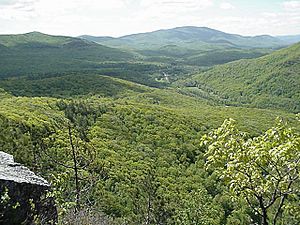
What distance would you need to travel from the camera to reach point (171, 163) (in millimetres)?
80688

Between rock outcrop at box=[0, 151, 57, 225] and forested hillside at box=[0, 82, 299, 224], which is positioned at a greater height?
rock outcrop at box=[0, 151, 57, 225]

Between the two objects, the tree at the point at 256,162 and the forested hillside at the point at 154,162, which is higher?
the tree at the point at 256,162

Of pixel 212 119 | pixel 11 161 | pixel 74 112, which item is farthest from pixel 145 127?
pixel 11 161

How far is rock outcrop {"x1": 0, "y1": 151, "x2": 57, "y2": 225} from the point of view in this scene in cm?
905

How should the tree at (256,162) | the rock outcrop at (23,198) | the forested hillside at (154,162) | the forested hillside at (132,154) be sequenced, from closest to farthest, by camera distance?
the rock outcrop at (23,198) → the tree at (256,162) → the forested hillside at (154,162) → the forested hillside at (132,154)

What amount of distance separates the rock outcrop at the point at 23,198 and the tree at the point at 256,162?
4.84 meters

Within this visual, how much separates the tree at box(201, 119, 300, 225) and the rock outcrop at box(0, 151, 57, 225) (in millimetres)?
4843

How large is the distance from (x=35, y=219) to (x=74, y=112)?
8836 cm

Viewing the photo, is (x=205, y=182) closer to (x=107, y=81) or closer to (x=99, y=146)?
(x=99, y=146)

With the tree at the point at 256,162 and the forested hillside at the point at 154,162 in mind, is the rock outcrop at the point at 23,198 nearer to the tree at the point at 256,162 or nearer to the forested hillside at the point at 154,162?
the forested hillside at the point at 154,162

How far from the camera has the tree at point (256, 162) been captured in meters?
11.3

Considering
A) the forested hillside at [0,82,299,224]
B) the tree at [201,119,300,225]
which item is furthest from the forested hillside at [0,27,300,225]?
the forested hillside at [0,82,299,224]

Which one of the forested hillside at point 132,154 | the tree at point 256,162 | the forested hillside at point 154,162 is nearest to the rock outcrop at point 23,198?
the forested hillside at point 154,162

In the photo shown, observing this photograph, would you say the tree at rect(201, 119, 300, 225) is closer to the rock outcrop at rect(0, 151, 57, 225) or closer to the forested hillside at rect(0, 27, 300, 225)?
the forested hillside at rect(0, 27, 300, 225)
